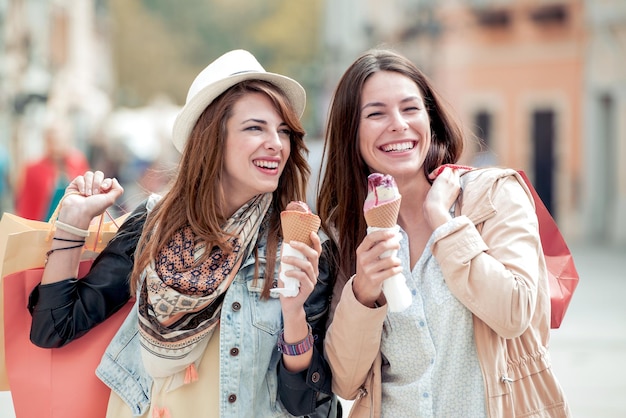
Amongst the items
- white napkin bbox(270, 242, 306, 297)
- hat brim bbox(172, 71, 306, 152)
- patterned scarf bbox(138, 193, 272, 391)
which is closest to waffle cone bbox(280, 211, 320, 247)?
white napkin bbox(270, 242, 306, 297)

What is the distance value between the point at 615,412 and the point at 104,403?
14.4 feet

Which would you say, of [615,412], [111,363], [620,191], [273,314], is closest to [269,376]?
[273,314]

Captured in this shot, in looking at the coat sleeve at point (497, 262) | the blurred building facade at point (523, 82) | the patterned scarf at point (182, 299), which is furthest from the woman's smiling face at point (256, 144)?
the blurred building facade at point (523, 82)

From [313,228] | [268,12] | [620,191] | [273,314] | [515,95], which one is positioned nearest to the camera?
[313,228]

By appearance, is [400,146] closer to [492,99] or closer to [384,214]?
[384,214]

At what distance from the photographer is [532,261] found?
2.91 metres

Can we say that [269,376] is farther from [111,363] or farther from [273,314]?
[111,363]

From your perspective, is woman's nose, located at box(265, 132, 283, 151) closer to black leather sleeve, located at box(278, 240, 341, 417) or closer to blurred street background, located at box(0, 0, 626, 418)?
black leather sleeve, located at box(278, 240, 341, 417)

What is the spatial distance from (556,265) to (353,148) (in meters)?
0.87

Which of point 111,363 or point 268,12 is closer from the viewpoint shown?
point 111,363

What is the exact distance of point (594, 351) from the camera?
845cm

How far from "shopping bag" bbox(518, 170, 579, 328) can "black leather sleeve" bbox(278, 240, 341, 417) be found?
781mm

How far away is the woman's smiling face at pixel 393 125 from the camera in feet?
10.3

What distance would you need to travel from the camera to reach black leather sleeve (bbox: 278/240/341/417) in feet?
9.80
